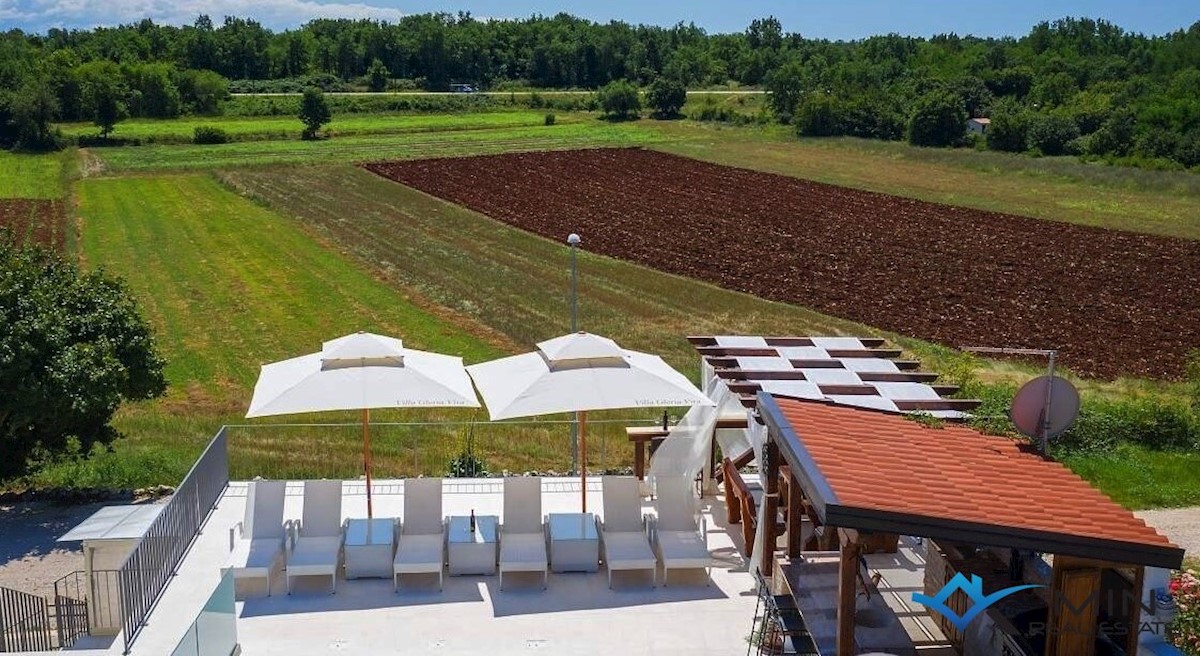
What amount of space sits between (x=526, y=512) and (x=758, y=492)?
2.91 m

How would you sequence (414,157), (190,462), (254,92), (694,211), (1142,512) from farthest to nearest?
(254,92)
(414,157)
(694,211)
(190,462)
(1142,512)

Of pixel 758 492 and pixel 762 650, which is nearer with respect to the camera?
pixel 762 650

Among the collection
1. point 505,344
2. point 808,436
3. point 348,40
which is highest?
point 348,40

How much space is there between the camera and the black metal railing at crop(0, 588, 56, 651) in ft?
33.9

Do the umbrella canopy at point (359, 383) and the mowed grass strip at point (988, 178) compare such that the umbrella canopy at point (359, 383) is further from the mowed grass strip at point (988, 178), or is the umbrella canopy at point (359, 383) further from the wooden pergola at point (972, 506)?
the mowed grass strip at point (988, 178)

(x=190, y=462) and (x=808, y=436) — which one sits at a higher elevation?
(x=808, y=436)

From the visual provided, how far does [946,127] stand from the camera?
76.9 metres

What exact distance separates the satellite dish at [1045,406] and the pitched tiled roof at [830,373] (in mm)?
1918

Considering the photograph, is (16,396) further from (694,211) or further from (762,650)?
(694,211)

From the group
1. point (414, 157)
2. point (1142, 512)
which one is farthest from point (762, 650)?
point (414, 157)

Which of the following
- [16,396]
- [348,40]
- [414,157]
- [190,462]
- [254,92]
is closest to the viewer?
[16,396]

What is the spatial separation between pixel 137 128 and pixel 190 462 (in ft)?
243

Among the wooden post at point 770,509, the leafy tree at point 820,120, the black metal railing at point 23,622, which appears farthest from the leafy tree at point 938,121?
the black metal railing at point 23,622

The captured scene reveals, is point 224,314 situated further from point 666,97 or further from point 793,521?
point 666,97
